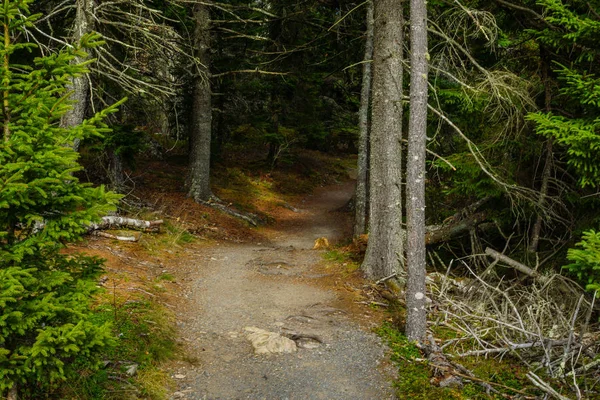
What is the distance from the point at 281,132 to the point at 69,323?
22.6 meters

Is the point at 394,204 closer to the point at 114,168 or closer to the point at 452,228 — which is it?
the point at 452,228

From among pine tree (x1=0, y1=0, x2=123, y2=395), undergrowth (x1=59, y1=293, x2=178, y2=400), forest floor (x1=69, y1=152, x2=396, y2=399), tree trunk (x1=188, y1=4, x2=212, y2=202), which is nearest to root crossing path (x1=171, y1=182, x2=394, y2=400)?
forest floor (x1=69, y1=152, x2=396, y2=399)

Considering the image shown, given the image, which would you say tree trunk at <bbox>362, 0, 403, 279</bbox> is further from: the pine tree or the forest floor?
the pine tree

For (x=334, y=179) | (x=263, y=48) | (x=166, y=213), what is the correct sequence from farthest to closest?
(x=334, y=179), (x=263, y=48), (x=166, y=213)

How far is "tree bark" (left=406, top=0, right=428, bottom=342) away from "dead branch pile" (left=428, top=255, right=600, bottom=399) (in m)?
0.61

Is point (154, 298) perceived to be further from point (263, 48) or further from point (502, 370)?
point (263, 48)

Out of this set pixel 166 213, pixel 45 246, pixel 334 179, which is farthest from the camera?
pixel 334 179

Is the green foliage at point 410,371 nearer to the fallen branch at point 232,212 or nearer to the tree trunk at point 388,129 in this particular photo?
the tree trunk at point 388,129

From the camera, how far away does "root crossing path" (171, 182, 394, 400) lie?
18.5ft

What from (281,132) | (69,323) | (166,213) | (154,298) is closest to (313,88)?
(281,132)

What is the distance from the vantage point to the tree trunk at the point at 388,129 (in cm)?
908

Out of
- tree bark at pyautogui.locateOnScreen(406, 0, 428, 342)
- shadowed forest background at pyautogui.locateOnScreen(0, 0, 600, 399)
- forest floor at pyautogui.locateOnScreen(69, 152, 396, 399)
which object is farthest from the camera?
tree bark at pyautogui.locateOnScreen(406, 0, 428, 342)

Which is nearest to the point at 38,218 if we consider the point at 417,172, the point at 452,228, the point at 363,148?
the point at 417,172

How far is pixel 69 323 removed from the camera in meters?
3.75
